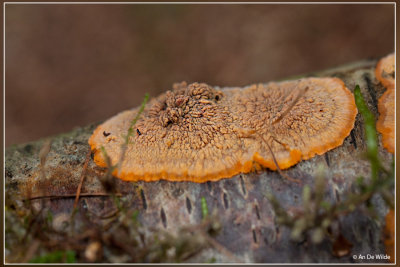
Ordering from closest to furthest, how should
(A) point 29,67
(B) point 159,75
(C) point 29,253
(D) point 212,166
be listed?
(C) point 29,253 → (D) point 212,166 → (A) point 29,67 → (B) point 159,75

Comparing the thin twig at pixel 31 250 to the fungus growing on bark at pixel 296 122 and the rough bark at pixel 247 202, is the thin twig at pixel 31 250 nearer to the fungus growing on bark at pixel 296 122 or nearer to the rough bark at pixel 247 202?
the rough bark at pixel 247 202

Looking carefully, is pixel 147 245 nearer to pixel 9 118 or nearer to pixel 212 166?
pixel 212 166

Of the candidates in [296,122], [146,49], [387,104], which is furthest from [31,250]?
[146,49]

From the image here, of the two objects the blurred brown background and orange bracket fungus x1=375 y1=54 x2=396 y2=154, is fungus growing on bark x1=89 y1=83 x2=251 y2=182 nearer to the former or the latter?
orange bracket fungus x1=375 y1=54 x2=396 y2=154

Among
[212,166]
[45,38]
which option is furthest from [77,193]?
[45,38]

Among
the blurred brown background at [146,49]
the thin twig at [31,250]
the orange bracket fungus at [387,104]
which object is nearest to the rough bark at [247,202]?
the orange bracket fungus at [387,104]

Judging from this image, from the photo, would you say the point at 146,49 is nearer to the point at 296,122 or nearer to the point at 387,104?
the point at 296,122
